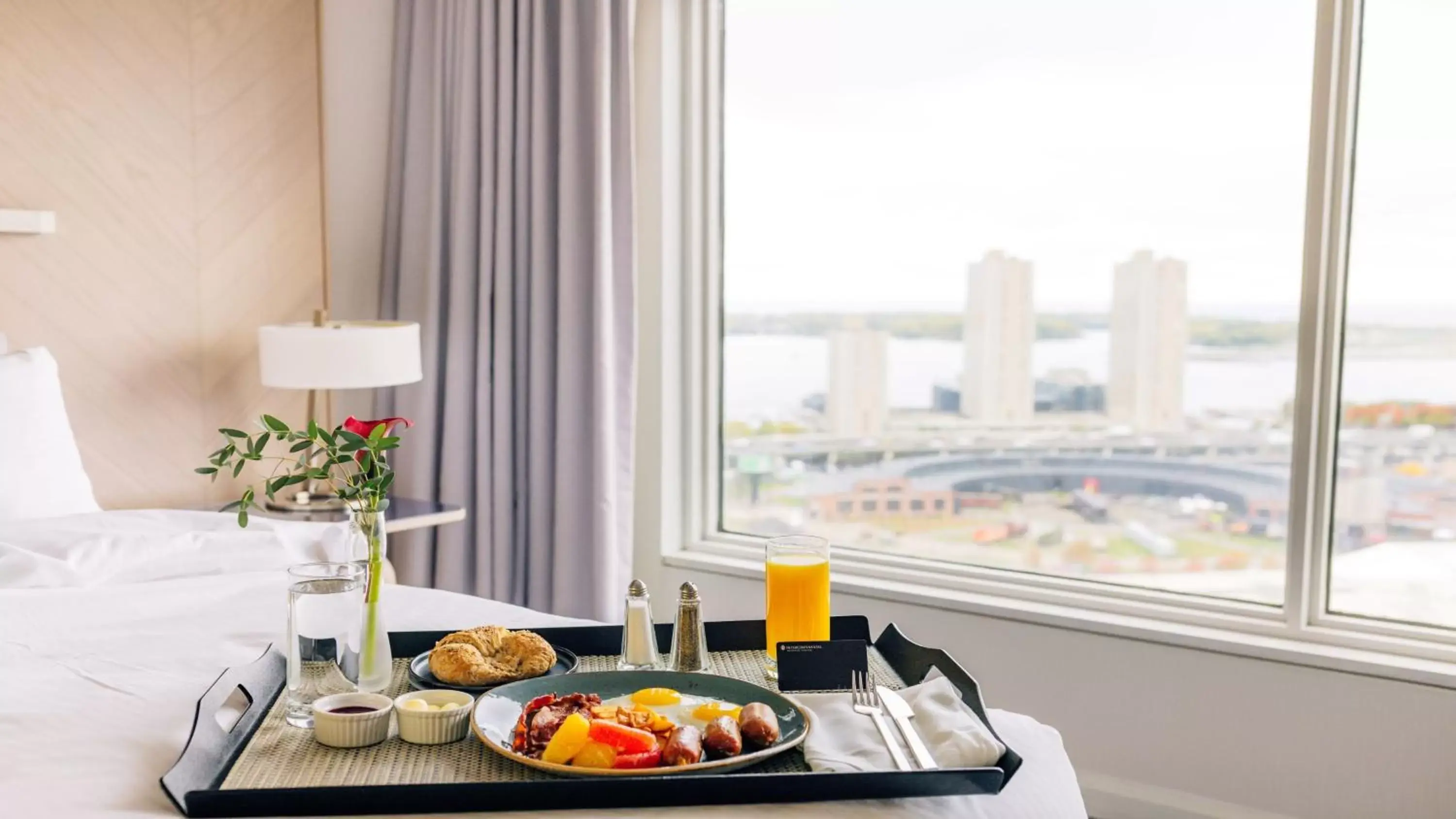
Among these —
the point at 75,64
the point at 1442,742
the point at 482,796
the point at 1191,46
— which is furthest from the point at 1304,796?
the point at 75,64

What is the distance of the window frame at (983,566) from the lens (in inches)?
100

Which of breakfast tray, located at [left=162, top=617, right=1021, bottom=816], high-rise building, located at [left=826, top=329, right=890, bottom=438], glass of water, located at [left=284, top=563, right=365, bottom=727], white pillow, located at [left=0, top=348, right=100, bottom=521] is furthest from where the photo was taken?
high-rise building, located at [left=826, top=329, right=890, bottom=438]

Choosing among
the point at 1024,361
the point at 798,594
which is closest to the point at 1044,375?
the point at 1024,361

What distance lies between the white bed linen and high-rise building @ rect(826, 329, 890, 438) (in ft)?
4.55

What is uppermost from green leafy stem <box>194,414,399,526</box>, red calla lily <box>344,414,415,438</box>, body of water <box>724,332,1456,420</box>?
body of water <box>724,332,1456,420</box>

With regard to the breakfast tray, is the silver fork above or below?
above

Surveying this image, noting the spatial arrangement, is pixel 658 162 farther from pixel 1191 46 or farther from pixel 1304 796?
pixel 1304 796

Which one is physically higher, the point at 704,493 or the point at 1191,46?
the point at 1191,46

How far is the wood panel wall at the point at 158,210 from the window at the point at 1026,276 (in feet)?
4.00

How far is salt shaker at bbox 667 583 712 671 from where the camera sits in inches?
63.8

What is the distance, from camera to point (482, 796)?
1.20m

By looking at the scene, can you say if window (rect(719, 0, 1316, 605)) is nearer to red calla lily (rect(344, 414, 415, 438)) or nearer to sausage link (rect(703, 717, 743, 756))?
red calla lily (rect(344, 414, 415, 438))

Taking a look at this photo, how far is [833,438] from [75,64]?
2071 mm

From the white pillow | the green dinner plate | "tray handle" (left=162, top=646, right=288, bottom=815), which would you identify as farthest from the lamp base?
the green dinner plate
